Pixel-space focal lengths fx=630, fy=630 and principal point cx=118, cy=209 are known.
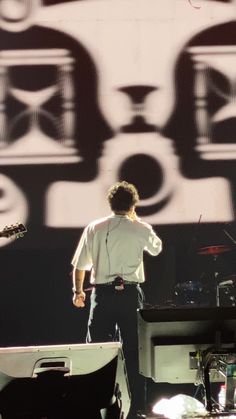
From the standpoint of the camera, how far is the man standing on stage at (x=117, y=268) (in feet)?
11.7

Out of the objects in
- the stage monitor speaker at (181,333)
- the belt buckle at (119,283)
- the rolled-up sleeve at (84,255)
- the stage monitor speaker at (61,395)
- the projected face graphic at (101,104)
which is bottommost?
the stage monitor speaker at (61,395)

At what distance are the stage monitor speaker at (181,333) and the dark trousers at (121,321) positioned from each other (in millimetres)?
1517

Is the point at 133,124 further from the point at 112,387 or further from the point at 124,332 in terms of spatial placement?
the point at 112,387

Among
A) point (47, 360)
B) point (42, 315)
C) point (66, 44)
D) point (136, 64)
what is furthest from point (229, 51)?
point (47, 360)

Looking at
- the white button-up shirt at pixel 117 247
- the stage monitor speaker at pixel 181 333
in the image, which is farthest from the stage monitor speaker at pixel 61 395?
the white button-up shirt at pixel 117 247

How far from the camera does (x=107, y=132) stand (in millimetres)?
5125

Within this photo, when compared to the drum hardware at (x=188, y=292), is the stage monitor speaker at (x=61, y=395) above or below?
below

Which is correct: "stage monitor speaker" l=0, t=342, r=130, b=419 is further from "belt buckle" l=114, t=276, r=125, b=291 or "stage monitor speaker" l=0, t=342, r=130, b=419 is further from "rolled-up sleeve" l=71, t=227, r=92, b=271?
"rolled-up sleeve" l=71, t=227, r=92, b=271

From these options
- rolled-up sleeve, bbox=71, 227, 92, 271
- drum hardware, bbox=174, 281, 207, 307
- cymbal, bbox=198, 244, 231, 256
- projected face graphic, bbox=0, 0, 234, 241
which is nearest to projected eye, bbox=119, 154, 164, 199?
projected face graphic, bbox=0, 0, 234, 241

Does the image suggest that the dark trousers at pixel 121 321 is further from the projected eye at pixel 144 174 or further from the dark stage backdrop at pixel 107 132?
the projected eye at pixel 144 174

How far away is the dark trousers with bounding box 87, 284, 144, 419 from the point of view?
11.7 feet

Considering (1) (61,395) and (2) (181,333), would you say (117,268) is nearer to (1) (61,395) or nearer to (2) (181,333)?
(2) (181,333)

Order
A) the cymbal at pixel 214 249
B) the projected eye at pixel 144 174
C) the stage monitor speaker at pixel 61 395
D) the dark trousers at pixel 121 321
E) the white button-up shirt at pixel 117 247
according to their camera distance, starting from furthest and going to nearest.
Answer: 1. the projected eye at pixel 144 174
2. the cymbal at pixel 214 249
3. the white button-up shirt at pixel 117 247
4. the dark trousers at pixel 121 321
5. the stage monitor speaker at pixel 61 395

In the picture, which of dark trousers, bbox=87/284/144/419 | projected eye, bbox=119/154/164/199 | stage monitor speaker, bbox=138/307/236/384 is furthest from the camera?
projected eye, bbox=119/154/164/199
